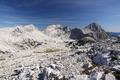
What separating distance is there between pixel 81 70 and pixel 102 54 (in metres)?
8.42

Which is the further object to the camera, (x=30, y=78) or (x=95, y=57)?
(x=95, y=57)

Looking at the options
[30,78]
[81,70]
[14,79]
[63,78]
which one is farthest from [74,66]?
[14,79]

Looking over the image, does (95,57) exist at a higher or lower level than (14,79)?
higher

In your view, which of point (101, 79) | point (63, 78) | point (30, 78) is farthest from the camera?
point (30, 78)

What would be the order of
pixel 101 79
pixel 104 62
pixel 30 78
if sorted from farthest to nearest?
pixel 104 62 → pixel 30 78 → pixel 101 79

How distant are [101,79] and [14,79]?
1767cm

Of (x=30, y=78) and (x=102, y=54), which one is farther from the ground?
(x=102, y=54)

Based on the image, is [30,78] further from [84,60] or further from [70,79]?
[84,60]

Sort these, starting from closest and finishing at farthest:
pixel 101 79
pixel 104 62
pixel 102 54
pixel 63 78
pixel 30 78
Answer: pixel 101 79 → pixel 63 78 → pixel 30 78 → pixel 104 62 → pixel 102 54

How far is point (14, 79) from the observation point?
43.9m

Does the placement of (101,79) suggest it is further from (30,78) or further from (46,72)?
(30,78)

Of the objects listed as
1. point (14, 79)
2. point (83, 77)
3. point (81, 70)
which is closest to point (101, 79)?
point (83, 77)

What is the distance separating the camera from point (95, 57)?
4941cm

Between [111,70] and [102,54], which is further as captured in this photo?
[102,54]
